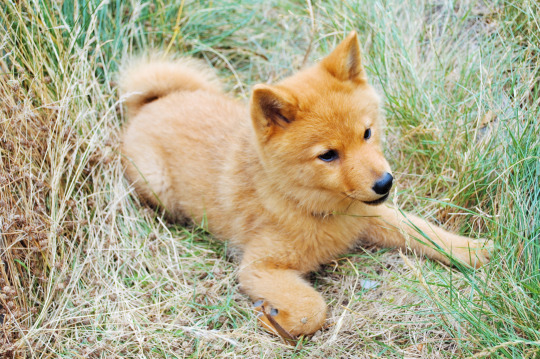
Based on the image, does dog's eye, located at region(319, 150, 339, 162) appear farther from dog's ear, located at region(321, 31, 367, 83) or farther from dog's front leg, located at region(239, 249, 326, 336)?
dog's front leg, located at region(239, 249, 326, 336)

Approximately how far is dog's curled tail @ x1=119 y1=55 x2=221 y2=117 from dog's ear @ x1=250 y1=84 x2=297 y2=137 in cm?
146

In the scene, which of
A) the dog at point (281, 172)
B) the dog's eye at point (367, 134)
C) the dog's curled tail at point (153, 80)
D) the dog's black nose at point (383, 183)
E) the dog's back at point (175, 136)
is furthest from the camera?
the dog's curled tail at point (153, 80)

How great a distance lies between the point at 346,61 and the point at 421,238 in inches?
47.2

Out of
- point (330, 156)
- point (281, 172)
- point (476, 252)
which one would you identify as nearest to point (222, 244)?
point (281, 172)

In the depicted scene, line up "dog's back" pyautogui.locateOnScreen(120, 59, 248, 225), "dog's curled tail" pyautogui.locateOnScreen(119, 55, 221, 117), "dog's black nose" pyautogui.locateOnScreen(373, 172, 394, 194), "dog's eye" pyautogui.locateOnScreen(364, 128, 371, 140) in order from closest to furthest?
1. "dog's black nose" pyautogui.locateOnScreen(373, 172, 394, 194)
2. "dog's eye" pyautogui.locateOnScreen(364, 128, 371, 140)
3. "dog's back" pyautogui.locateOnScreen(120, 59, 248, 225)
4. "dog's curled tail" pyautogui.locateOnScreen(119, 55, 221, 117)

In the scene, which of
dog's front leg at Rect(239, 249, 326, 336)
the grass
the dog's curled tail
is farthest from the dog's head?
the dog's curled tail

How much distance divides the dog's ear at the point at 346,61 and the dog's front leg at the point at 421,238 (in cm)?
86

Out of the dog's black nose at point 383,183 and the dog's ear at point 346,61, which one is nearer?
the dog's black nose at point 383,183

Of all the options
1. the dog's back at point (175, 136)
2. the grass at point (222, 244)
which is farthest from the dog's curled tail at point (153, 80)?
the grass at point (222, 244)

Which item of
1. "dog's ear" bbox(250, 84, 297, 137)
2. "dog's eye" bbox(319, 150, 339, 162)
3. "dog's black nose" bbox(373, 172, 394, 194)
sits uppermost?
"dog's ear" bbox(250, 84, 297, 137)

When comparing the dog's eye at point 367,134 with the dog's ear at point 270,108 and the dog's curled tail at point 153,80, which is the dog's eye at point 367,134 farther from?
the dog's curled tail at point 153,80

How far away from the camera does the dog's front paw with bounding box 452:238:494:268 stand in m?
2.84

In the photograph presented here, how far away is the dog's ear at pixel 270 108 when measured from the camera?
2738mm

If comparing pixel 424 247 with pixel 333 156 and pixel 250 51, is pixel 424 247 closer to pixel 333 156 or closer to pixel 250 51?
pixel 333 156
